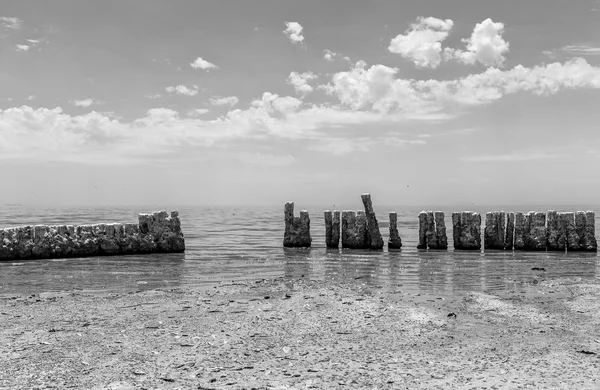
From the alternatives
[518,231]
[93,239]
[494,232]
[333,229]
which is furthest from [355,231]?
[93,239]

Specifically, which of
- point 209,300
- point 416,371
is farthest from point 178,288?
point 416,371

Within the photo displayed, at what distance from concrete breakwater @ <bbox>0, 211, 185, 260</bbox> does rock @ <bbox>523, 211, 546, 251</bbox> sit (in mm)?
14204

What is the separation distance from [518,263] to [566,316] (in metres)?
8.09

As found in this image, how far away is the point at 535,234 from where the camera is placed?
2042 centimetres

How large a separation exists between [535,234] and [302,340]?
16.0 m

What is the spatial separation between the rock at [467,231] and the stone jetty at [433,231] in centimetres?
53

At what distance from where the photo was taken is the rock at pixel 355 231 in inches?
839

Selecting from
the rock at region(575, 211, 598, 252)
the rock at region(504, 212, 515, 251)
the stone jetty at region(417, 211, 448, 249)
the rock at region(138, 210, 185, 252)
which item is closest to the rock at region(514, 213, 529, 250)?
the rock at region(504, 212, 515, 251)

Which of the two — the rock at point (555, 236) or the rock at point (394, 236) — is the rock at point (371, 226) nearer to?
the rock at point (394, 236)

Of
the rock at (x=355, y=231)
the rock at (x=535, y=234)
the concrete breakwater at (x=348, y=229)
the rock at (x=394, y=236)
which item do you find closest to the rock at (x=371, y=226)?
the concrete breakwater at (x=348, y=229)

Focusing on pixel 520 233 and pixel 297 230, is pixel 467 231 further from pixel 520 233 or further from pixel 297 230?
pixel 297 230

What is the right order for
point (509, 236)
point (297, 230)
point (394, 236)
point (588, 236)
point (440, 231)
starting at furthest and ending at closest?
point (297, 230) < point (394, 236) < point (440, 231) < point (509, 236) < point (588, 236)

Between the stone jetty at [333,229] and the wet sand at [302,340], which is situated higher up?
the stone jetty at [333,229]

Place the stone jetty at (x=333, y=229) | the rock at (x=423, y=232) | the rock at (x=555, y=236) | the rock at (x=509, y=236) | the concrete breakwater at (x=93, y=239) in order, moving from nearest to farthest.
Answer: the concrete breakwater at (x=93, y=239) → the rock at (x=555, y=236) → the rock at (x=509, y=236) → the rock at (x=423, y=232) → the stone jetty at (x=333, y=229)
